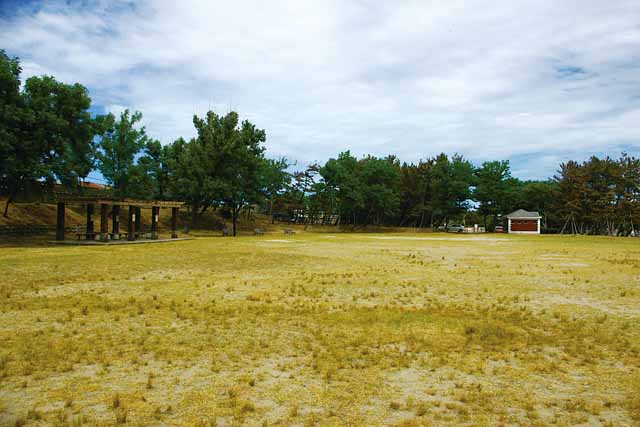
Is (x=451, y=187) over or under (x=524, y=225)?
over

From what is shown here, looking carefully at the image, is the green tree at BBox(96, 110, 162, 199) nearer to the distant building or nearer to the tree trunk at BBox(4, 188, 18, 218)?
the tree trunk at BBox(4, 188, 18, 218)

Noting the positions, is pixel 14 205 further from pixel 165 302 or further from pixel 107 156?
pixel 165 302

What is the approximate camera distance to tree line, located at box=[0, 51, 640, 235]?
2964cm

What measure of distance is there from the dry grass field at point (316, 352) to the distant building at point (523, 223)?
210 feet

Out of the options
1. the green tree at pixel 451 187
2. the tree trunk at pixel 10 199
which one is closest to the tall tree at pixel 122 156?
the tree trunk at pixel 10 199

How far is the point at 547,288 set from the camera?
503 inches

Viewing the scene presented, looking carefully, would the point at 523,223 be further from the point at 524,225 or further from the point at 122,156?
the point at 122,156

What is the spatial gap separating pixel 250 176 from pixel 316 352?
160ft

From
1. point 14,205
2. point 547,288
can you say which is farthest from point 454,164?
point 547,288

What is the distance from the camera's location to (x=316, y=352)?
675 cm

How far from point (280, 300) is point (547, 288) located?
7618 millimetres

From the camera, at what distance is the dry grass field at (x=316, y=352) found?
4738mm

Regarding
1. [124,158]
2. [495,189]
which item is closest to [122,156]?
[124,158]

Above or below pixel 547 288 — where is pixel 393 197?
above
